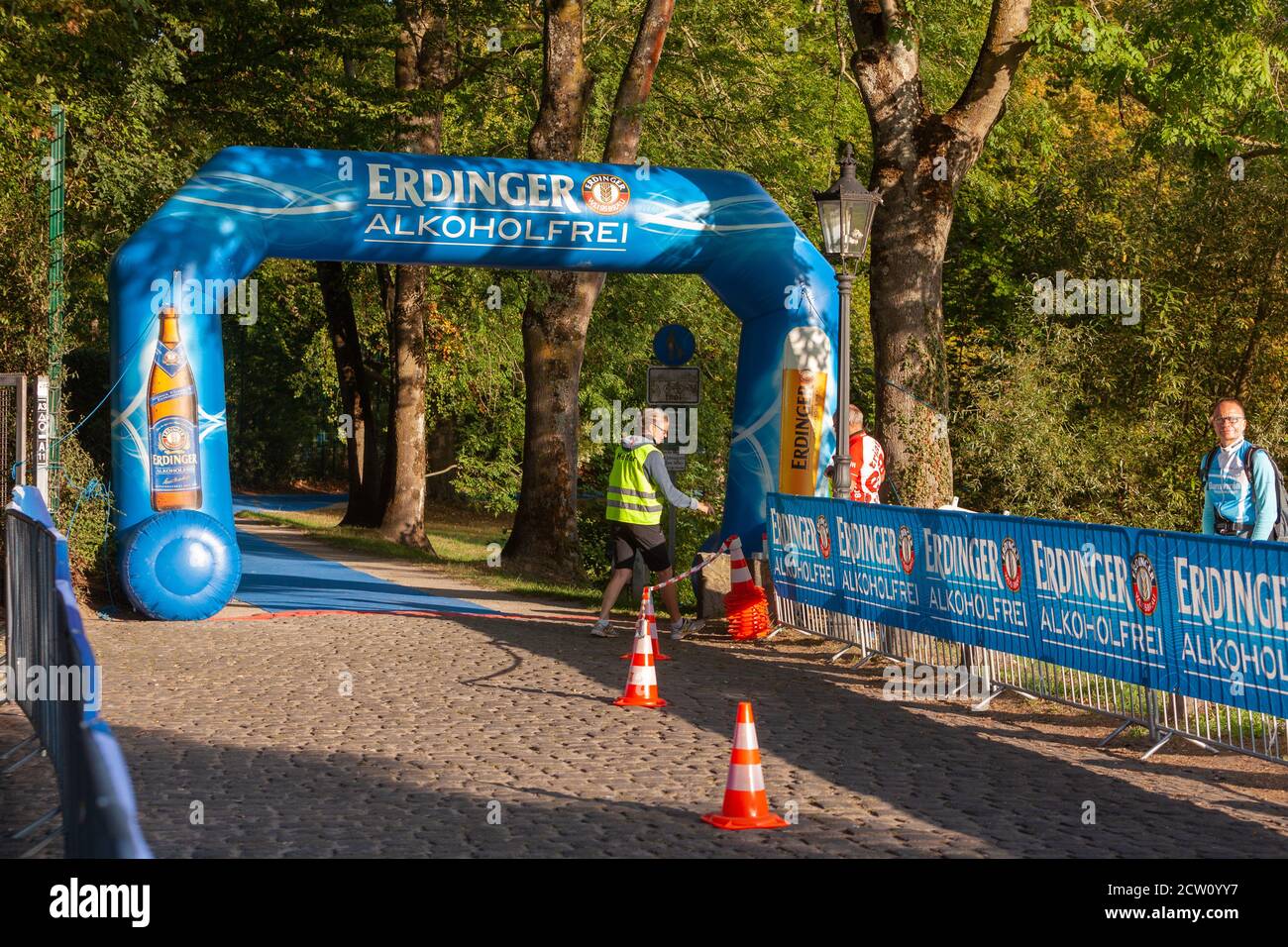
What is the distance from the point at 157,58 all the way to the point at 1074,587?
51.9ft

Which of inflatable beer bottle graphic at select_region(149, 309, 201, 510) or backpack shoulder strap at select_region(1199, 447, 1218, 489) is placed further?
inflatable beer bottle graphic at select_region(149, 309, 201, 510)

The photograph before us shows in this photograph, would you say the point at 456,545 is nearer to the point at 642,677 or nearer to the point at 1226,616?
the point at 642,677

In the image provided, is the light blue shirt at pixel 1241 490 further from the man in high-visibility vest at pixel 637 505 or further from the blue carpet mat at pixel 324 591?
the blue carpet mat at pixel 324 591

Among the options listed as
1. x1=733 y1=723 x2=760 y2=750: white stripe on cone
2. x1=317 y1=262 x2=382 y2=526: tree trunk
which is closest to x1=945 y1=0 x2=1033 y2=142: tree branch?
x1=733 y1=723 x2=760 y2=750: white stripe on cone

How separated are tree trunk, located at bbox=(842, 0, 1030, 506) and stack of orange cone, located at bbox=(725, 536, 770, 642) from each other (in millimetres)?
2553

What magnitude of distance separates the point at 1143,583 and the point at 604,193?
8.29 metres

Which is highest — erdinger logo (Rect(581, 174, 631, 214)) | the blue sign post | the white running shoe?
erdinger logo (Rect(581, 174, 631, 214))

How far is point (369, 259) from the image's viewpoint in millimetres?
16219

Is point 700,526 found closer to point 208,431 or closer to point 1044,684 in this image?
point 208,431

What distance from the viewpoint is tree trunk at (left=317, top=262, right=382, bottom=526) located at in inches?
1289

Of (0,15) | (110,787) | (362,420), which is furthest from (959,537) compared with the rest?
(362,420)

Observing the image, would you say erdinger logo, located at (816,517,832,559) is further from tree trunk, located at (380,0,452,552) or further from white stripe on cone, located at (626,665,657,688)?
tree trunk, located at (380,0,452,552)

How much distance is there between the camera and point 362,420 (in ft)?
116

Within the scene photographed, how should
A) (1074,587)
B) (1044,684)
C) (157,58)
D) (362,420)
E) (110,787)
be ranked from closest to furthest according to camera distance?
(110,787)
(1074,587)
(1044,684)
(157,58)
(362,420)
